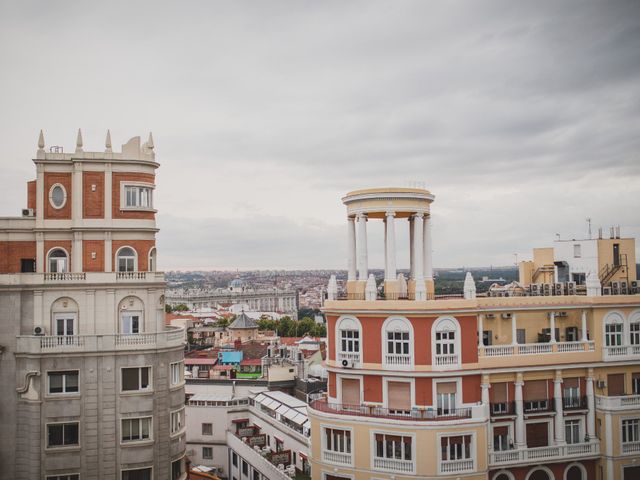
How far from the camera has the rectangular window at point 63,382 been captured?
35.9 metres

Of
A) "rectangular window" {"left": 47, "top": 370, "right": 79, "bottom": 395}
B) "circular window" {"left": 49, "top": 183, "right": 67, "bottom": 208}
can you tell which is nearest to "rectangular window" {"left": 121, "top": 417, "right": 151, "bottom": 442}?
"rectangular window" {"left": 47, "top": 370, "right": 79, "bottom": 395}

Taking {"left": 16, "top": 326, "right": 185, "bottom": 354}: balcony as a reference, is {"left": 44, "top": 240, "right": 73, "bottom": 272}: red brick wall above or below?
above

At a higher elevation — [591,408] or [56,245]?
[56,245]

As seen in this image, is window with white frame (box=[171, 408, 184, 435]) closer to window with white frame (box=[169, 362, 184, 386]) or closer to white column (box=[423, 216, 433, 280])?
window with white frame (box=[169, 362, 184, 386])

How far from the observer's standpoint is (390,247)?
36.9 metres

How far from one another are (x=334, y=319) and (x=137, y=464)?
1328 centimetres

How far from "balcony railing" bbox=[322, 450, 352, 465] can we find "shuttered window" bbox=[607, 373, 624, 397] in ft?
49.8

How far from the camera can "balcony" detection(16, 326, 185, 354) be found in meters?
35.7

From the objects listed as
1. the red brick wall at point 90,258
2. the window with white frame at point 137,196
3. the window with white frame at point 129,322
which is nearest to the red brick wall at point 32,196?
the red brick wall at point 90,258

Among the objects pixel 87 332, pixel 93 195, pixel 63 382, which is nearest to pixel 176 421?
pixel 63 382

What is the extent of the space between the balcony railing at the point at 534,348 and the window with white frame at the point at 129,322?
18973 mm

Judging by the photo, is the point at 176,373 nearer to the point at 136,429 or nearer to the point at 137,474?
the point at 136,429

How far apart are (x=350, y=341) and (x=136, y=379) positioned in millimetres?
11973

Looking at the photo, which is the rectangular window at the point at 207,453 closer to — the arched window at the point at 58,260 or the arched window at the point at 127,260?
the arched window at the point at 127,260
